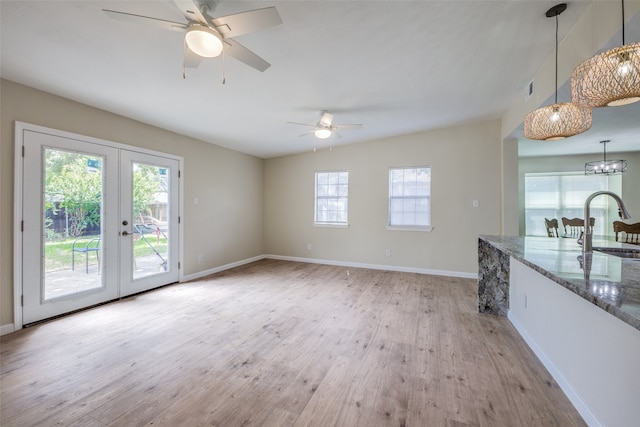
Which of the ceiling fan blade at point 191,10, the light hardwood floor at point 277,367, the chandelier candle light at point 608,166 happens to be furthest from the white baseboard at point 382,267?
the ceiling fan blade at point 191,10

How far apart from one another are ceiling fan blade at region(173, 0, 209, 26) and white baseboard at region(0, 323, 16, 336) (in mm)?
3454

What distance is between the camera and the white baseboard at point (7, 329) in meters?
2.63

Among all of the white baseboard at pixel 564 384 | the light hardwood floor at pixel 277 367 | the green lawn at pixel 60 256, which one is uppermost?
the green lawn at pixel 60 256

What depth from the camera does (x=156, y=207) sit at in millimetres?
4094

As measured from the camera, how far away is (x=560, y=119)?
2.12 metres

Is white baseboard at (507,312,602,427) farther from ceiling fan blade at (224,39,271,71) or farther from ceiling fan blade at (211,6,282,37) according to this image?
ceiling fan blade at (224,39,271,71)

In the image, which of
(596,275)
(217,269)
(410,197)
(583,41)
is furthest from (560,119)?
(217,269)

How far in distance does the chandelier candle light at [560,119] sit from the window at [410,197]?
9.59ft

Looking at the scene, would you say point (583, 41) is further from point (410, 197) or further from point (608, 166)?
point (608, 166)

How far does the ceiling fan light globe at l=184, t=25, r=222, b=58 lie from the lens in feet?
Answer: 5.48

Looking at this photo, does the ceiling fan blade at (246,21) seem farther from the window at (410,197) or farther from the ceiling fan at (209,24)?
the window at (410,197)

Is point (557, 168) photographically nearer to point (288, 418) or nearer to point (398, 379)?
point (398, 379)

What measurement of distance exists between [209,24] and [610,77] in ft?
7.50

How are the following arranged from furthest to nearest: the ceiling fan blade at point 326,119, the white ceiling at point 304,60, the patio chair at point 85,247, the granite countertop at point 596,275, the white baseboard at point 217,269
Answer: the white baseboard at point 217,269 < the ceiling fan blade at point 326,119 < the patio chair at point 85,247 < the white ceiling at point 304,60 < the granite countertop at point 596,275
